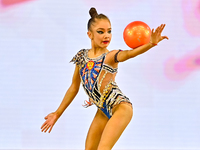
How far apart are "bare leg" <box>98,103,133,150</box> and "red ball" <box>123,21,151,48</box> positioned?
0.46 meters

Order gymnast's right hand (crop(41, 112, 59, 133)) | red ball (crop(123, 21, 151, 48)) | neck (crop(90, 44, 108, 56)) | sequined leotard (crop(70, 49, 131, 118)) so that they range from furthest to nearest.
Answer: gymnast's right hand (crop(41, 112, 59, 133)), neck (crop(90, 44, 108, 56)), sequined leotard (crop(70, 49, 131, 118)), red ball (crop(123, 21, 151, 48))

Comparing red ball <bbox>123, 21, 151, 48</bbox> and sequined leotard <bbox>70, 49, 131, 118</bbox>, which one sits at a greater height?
red ball <bbox>123, 21, 151, 48</bbox>

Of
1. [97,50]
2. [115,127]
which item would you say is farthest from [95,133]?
[97,50]

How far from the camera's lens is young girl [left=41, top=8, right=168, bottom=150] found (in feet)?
8.96

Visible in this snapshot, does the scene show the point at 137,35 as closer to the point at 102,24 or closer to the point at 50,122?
the point at 102,24

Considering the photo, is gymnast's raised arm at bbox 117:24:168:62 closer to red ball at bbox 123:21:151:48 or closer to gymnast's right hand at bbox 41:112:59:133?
red ball at bbox 123:21:151:48

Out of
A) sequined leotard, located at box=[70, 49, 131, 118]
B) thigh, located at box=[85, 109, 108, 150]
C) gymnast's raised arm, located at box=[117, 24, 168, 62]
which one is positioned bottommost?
thigh, located at box=[85, 109, 108, 150]

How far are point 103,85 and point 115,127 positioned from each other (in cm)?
35

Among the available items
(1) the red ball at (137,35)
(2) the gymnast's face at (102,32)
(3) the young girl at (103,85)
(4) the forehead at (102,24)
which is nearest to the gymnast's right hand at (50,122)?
(3) the young girl at (103,85)

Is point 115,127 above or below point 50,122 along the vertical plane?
above

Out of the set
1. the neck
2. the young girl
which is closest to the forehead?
the young girl

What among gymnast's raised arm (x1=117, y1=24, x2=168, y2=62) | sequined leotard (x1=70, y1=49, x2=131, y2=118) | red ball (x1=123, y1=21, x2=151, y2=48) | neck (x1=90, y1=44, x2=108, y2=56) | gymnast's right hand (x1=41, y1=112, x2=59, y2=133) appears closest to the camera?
gymnast's raised arm (x1=117, y1=24, x2=168, y2=62)

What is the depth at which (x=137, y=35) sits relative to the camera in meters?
2.70

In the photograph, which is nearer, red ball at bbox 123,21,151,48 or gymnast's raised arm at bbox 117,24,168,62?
gymnast's raised arm at bbox 117,24,168,62
